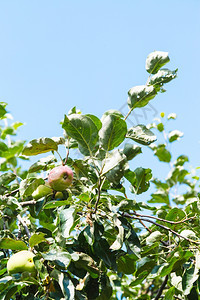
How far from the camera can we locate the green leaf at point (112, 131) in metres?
1.16

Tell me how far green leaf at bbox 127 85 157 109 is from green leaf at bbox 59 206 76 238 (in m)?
0.46

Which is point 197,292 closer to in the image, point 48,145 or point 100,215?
point 100,215

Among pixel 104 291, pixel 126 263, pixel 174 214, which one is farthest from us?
pixel 174 214

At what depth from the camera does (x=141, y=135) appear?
4.41 ft

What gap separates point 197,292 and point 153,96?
0.74m

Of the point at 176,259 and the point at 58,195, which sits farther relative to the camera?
the point at 58,195

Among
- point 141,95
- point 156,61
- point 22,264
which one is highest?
point 156,61

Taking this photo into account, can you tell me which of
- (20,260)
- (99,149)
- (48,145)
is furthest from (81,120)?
(20,260)

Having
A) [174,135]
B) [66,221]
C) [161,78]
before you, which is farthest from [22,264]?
[174,135]

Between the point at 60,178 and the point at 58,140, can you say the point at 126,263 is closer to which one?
the point at 60,178

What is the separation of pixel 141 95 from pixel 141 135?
0.49 feet

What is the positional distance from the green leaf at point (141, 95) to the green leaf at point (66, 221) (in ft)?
1.52

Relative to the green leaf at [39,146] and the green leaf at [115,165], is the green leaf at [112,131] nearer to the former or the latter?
the green leaf at [115,165]

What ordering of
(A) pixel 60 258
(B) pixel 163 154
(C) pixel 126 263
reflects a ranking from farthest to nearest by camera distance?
(B) pixel 163 154 → (C) pixel 126 263 → (A) pixel 60 258
